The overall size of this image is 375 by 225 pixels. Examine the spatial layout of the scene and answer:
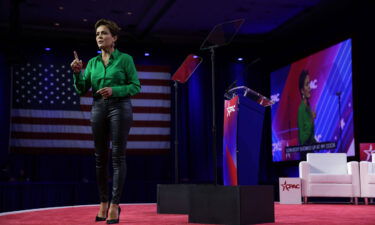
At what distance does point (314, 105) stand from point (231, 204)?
612cm

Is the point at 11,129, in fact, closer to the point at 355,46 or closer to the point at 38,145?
the point at 38,145

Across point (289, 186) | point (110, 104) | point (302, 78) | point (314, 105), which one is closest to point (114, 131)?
point (110, 104)

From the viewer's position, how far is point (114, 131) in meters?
2.88

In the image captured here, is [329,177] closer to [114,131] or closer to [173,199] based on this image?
[173,199]

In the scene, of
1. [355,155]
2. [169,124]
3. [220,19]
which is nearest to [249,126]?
[355,155]

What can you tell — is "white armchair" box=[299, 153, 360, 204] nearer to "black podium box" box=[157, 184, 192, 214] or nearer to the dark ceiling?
the dark ceiling

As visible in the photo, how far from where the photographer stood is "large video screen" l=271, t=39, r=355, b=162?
777 centimetres

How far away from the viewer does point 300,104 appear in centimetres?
899

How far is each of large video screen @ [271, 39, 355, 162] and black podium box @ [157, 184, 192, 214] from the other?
179 inches

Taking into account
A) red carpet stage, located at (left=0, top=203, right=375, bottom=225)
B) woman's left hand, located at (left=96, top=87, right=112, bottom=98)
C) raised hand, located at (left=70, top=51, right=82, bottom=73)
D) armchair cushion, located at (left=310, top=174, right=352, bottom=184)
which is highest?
raised hand, located at (left=70, top=51, right=82, bottom=73)

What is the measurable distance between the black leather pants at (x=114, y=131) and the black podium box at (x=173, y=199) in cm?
96

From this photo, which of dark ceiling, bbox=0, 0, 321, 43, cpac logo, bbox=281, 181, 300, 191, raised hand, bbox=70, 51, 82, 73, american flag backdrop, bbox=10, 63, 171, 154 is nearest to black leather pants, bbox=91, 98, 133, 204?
raised hand, bbox=70, 51, 82, 73

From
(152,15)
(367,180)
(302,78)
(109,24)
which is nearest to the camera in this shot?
(109,24)

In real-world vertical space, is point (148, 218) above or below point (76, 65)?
below
